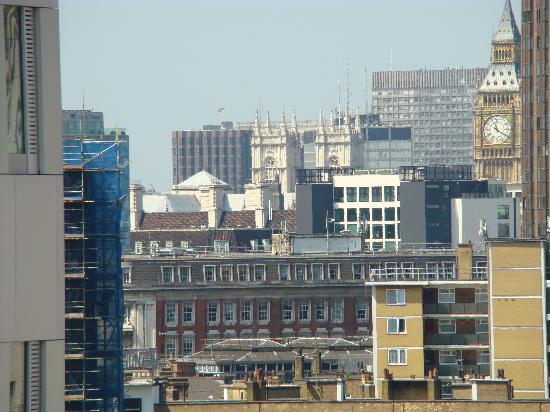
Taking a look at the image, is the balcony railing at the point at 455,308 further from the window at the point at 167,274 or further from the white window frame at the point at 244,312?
the window at the point at 167,274

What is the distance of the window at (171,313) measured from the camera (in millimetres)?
144375

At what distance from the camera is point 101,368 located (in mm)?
57125

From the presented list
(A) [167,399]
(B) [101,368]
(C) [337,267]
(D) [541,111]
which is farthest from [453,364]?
(D) [541,111]

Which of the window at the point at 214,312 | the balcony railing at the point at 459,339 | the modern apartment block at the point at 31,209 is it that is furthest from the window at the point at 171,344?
the modern apartment block at the point at 31,209

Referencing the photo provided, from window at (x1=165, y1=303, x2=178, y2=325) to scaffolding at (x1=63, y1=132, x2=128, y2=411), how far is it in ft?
270

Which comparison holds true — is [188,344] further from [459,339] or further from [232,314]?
[459,339]

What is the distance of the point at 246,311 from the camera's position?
145125 millimetres

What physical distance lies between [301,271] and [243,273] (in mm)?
4110

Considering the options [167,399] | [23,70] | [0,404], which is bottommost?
[167,399]

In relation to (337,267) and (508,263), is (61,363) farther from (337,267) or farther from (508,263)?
(337,267)

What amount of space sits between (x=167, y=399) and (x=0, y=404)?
200 feet

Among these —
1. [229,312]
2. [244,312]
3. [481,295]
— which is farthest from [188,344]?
[481,295]

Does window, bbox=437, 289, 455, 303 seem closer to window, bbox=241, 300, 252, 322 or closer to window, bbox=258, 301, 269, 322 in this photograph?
window, bbox=258, 301, 269, 322

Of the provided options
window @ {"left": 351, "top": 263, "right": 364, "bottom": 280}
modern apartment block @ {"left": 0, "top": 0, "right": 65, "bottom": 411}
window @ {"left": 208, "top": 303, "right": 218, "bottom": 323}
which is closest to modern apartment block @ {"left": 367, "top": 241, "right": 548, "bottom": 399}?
window @ {"left": 208, "top": 303, "right": 218, "bottom": 323}
